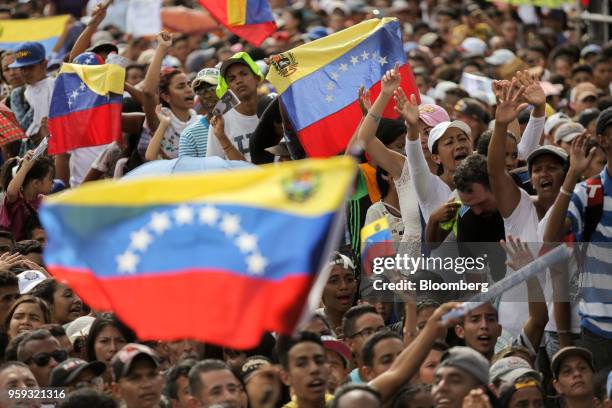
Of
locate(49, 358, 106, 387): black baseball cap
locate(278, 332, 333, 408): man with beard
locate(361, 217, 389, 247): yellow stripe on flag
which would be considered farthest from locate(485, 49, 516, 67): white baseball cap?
locate(49, 358, 106, 387): black baseball cap

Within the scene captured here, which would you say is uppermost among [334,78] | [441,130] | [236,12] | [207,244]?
[207,244]

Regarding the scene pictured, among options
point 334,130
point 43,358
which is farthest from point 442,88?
point 43,358

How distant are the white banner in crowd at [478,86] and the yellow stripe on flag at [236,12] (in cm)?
316

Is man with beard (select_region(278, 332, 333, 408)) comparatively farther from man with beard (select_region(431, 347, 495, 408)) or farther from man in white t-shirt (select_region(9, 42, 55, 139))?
man in white t-shirt (select_region(9, 42, 55, 139))

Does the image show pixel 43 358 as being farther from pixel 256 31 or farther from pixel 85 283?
pixel 256 31

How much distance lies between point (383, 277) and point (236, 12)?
14.0ft

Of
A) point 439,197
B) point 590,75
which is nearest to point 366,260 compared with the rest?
point 439,197

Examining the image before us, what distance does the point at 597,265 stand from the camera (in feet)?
29.4

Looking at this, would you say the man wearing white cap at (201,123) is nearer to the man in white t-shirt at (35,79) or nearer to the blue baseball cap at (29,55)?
the man in white t-shirt at (35,79)

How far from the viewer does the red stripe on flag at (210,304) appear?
6191 mm

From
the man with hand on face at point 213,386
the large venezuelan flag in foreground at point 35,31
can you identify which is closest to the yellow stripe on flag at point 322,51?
the man with hand on face at point 213,386

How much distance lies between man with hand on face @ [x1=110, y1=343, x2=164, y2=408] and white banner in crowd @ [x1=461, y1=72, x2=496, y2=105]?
7676mm

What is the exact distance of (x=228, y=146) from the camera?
1093 centimetres

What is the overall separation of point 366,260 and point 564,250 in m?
1.37
